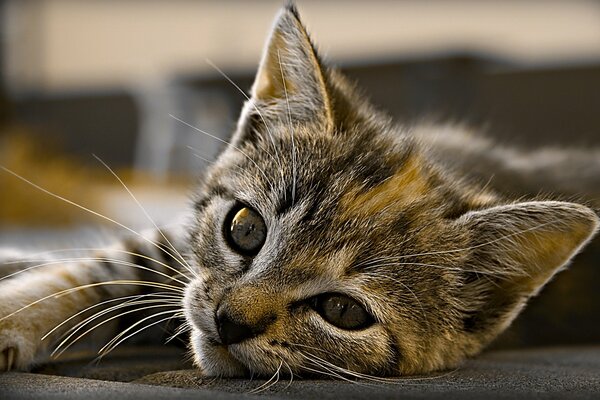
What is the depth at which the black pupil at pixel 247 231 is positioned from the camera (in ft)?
4.34

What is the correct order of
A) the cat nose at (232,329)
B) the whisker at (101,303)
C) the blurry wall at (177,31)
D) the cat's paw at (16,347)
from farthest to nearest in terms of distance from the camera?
the blurry wall at (177,31), the whisker at (101,303), the cat's paw at (16,347), the cat nose at (232,329)

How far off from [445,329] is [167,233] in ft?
2.30

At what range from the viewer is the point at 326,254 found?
125 centimetres

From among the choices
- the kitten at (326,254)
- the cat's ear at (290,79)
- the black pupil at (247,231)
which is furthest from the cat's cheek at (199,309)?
the cat's ear at (290,79)

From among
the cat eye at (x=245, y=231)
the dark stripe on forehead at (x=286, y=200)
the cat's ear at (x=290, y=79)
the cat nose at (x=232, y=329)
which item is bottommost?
the cat nose at (x=232, y=329)

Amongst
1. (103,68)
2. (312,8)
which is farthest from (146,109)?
(312,8)

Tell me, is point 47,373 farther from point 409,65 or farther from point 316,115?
point 409,65

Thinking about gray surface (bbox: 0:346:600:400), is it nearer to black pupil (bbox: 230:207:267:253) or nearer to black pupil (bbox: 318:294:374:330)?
black pupil (bbox: 318:294:374:330)

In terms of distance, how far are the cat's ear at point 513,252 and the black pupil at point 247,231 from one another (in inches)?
15.1

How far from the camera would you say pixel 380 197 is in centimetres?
136

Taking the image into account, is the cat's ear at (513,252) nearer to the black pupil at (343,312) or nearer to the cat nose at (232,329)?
the black pupil at (343,312)

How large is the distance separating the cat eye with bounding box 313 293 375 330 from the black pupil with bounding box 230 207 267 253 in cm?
16

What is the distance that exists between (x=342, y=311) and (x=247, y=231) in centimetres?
23

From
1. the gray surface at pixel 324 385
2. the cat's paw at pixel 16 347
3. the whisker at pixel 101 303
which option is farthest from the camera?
the whisker at pixel 101 303
